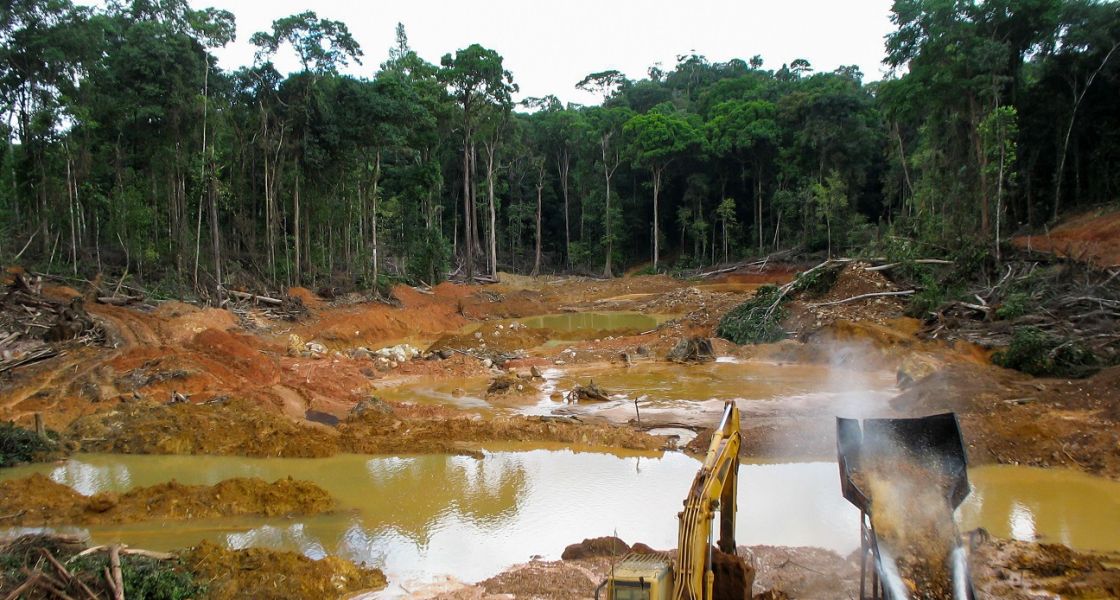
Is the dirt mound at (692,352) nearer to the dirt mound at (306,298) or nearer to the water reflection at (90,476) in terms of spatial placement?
the water reflection at (90,476)

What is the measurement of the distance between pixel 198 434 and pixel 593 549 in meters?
7.18

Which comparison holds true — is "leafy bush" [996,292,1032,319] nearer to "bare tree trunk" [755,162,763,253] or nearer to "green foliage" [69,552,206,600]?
"green foliage" [69,552,206,600]

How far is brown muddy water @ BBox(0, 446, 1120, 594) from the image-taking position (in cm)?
690

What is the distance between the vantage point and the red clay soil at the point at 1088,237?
19812mm

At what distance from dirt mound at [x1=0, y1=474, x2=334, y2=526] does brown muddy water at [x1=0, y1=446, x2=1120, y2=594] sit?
196mm

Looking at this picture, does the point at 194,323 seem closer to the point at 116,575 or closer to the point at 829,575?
the point at 116,575

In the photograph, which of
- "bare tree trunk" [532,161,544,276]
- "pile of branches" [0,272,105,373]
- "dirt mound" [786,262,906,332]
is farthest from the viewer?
"bare tree trunk" [532,161,544,276]

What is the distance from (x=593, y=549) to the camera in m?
6.53

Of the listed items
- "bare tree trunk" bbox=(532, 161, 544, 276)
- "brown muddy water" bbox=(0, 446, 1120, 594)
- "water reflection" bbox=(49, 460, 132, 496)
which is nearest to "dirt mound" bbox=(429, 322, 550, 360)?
"brown muddy water" bbox=(0, 446, 1120, 594)

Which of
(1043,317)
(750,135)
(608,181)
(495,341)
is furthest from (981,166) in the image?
(608,181)

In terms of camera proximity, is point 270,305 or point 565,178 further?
point 565,178

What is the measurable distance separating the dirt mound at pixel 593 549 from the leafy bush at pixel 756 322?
13.2 meters

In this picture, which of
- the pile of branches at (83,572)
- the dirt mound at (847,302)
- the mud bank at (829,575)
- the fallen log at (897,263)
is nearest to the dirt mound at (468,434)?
the mud bank at (829,575)

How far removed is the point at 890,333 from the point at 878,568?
1308cm
